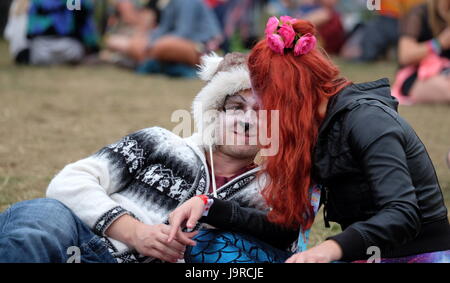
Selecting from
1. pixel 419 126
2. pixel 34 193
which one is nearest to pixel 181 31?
pixel 419 126

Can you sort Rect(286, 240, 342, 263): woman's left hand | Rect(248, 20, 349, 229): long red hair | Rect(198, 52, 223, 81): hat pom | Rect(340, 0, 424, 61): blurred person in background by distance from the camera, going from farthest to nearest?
Rect(340, 0, 424, 61): blurred person in background → Rect(198, 52, 223, 81): hat pom → Rect(248, 20, 349, 229): long red hair → Rect(286, 240, 342, 263): woman's left hand

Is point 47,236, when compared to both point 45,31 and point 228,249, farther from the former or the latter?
point 45,31

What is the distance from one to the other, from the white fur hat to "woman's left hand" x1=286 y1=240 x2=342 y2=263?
848 millimetres

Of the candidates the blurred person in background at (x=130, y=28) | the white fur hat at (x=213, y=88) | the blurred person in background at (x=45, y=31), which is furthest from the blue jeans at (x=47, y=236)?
the blurred person in background at (x=130, y=28)

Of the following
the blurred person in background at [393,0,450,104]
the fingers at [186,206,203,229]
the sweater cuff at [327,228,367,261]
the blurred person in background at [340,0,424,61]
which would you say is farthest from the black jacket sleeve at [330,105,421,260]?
the blurred person in background at [340,0,424,61]

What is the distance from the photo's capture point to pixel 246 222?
7.33 ft

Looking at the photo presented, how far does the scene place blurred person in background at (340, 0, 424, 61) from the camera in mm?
10410

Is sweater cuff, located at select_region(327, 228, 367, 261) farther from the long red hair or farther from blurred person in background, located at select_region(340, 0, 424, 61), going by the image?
blurred person in background, located at select_region(340, 0, 424, 61)

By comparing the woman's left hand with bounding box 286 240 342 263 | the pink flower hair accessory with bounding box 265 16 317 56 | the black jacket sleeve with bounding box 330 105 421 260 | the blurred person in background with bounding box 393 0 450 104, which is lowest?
the blurred person in background with bounding box 393 0 450 104

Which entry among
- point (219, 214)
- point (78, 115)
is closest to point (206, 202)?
point (219, 214)

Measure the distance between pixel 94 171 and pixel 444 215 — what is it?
1.14m

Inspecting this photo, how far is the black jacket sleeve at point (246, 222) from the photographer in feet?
7.17

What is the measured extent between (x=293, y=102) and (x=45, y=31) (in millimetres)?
7674

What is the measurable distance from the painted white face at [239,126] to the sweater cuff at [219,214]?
26 cm
